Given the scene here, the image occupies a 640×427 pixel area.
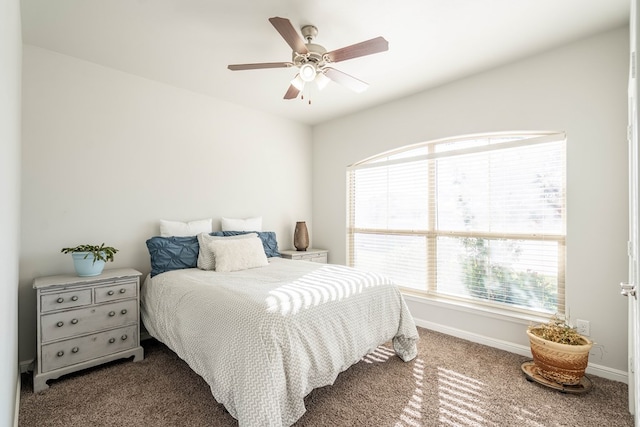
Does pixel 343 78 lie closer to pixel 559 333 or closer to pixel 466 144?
pixel 466 144

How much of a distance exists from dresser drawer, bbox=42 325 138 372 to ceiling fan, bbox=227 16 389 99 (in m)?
2.36

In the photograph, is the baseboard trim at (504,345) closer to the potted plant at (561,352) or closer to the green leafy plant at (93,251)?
the potted plant at (561,352)

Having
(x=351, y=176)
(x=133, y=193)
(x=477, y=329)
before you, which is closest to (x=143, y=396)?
(x=133, y=193)

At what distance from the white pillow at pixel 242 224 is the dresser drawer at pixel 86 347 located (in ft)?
4.43

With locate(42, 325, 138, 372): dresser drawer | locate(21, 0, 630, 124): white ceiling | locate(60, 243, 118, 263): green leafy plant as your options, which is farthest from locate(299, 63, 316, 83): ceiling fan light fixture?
locate(42, 325, 138, 372): dresser drawer

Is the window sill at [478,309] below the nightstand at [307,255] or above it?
below

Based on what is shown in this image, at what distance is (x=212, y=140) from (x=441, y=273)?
309 centimetres

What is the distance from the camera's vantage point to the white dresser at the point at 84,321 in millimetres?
2221

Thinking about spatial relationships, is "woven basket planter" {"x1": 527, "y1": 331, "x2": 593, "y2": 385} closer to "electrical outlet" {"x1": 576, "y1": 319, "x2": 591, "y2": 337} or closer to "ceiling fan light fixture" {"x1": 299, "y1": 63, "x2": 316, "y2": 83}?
"electrical outlet" {"x1": 576, "y1": 319, "x2": 591, "y2": 337}

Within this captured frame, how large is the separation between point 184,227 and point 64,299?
45.5 inches

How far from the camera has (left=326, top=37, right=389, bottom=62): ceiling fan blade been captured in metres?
1.94

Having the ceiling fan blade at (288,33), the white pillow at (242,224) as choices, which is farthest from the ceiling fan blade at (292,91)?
the white pillow at (242,224)

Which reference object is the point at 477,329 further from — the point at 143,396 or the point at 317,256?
the point at 143,396

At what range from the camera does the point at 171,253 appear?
9.50 ft
